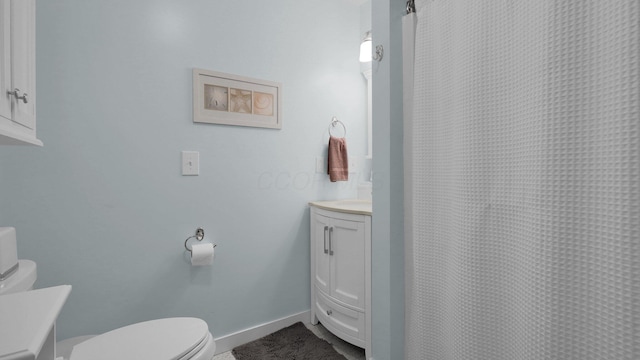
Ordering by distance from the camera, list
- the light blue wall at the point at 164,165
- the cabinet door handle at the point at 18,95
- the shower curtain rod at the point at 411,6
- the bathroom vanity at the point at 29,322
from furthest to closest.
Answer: the light blue wall at the point at 164,165 < the shower curtain rod at the point at 411,6 < the cabinet door handle at the point at 18,95 < the bathroom vanity at the point at 29,322

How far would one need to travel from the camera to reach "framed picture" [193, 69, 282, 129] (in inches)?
64.7

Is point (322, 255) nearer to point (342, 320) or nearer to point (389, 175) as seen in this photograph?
point (342, 320)

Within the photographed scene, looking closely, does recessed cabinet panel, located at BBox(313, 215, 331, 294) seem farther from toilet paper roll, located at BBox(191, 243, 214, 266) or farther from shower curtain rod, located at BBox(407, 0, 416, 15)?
shower curtain rod, located at BBox(407, 0, 416, 15)

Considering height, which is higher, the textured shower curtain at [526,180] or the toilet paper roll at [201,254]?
the textured shower curtain at [526,180]

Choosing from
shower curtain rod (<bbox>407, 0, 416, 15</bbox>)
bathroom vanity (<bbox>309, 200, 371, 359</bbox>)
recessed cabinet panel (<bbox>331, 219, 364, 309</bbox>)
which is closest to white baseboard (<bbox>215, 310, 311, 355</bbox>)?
bathroom vanity (<bbox>309, 200, 371, 359</bbox>)

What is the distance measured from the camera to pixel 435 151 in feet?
3.69

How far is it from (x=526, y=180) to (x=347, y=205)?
4.10 ft

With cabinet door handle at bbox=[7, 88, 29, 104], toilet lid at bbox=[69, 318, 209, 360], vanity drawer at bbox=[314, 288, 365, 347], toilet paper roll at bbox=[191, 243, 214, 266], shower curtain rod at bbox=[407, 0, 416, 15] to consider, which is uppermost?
shower curtain rod at bbox=[407, 0, 416, 15]

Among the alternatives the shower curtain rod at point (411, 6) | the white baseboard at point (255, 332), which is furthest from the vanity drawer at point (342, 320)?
the shower curtain rod at point (411, 6)

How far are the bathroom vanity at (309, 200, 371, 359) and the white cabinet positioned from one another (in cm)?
131

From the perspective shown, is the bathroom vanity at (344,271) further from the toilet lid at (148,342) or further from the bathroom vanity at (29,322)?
the bathroom vanity at (29,322)

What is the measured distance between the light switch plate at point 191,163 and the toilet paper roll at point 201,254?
41cm

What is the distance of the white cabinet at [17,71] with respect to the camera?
713 mm

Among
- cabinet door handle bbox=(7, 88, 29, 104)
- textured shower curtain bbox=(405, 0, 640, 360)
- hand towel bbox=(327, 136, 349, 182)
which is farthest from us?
hand towel bbox=(327, 136, 349, 182)
